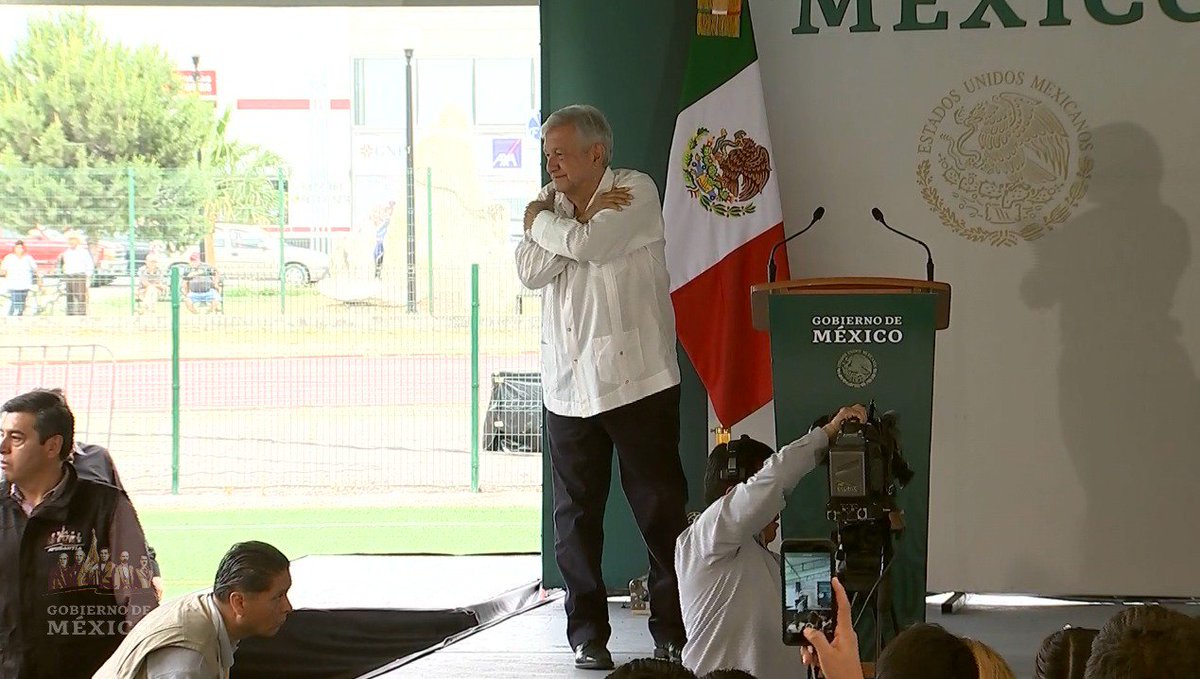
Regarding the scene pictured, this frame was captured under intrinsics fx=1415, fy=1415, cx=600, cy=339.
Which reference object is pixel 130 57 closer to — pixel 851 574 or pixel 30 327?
pixel 30 327

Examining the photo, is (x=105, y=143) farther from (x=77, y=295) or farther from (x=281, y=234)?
(x=281, y=234)

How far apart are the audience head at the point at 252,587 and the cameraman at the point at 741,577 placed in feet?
2.90

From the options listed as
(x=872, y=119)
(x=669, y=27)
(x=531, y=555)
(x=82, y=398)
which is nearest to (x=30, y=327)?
(x=82, y=398)

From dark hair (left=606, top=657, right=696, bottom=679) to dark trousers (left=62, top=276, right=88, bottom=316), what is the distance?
4.90 m

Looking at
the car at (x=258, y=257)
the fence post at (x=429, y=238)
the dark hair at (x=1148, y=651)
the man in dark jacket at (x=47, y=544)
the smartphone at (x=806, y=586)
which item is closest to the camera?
the dark hair at (x=1148, y=651)

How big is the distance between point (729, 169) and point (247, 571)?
2.50 m

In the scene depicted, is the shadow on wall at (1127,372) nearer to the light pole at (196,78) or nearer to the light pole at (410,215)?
the light pole at (410,215)

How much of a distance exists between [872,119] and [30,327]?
375cm

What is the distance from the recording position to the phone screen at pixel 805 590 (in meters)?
2.28

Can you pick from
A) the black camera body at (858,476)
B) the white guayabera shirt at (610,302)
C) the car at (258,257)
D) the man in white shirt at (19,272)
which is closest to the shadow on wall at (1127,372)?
the white guayabera shirt at (610,302)

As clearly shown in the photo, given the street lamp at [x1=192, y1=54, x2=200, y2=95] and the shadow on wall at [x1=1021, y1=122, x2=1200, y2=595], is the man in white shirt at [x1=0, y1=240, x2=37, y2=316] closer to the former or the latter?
the street lamp at [x1=192, y1=54, x2=200, y2=95]

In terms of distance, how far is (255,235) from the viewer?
20.0 ft

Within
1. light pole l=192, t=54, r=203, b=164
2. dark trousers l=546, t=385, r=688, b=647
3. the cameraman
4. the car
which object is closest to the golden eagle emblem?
dark trousers l=546, t=385, r=688, b=647

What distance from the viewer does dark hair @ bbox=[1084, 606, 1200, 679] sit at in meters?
1.65
